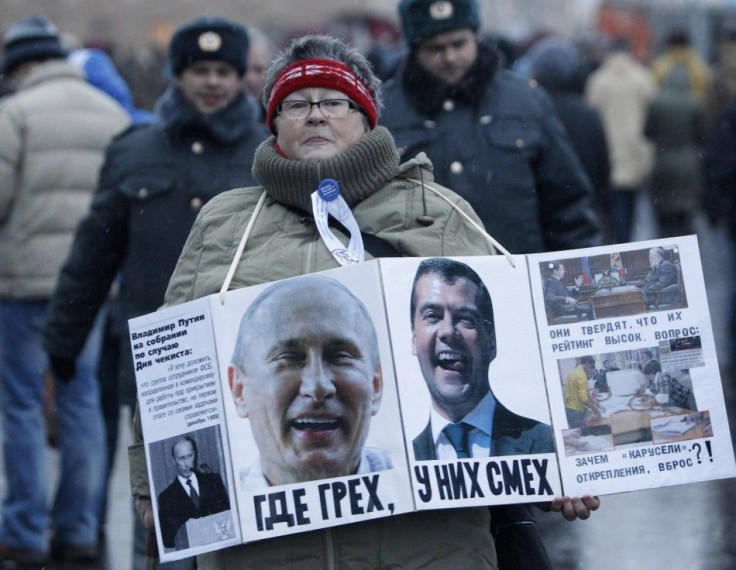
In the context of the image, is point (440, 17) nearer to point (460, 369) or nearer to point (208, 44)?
point (208, 44)

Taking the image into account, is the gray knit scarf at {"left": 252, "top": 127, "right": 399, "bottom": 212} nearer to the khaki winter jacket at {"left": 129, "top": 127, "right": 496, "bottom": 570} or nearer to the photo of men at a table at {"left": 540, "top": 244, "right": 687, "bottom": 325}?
the khaki winter jacket at {"left": 129, "top": 127, "right": 496, "bottom": 570}

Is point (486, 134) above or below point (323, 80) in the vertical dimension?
above

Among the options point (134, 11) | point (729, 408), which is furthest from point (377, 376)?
point (134, 11)

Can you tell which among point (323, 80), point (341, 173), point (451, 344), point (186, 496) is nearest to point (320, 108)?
point (323, 80)

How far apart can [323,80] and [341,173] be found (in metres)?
0.28

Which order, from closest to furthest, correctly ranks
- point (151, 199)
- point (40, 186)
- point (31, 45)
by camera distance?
point (151, 199), point (40, 186), point (31, 45)

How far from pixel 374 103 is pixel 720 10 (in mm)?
22708

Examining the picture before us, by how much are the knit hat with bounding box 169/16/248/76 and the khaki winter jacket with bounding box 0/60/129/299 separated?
1177 millimetres

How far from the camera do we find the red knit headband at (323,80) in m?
3.54

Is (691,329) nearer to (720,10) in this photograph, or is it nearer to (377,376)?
(377,376)

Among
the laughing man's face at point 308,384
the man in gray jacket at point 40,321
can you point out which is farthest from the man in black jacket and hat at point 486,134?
the laughing man's face at point 308,384

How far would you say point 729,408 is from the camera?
877 cm

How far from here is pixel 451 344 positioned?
318 centimetres

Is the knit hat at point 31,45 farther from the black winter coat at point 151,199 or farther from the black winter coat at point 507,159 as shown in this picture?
the black winter coat at point 507,159
